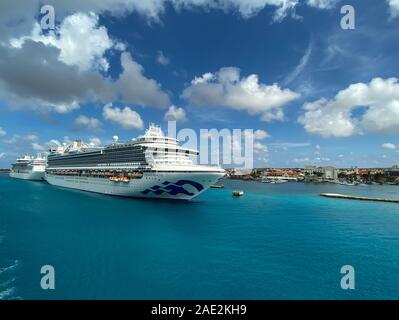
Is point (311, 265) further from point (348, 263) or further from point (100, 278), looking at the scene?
point (100, 278)

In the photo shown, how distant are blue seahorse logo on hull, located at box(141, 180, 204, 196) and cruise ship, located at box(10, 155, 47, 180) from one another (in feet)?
320

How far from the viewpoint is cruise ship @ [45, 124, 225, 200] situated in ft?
134

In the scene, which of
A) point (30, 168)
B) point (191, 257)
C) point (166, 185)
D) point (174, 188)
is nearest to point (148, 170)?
point (166, 185)

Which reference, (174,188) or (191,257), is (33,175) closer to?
(174,188)

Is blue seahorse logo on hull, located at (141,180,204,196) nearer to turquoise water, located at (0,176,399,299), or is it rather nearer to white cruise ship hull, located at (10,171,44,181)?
turquoise water, located at (0,176,399,299)

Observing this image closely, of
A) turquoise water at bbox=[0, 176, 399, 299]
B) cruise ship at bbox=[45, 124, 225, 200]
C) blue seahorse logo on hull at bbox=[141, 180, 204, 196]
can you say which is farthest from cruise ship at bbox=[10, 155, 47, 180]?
turquoise water at bbox=[0, 176, 399, 299]

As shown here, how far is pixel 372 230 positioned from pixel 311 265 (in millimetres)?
16321

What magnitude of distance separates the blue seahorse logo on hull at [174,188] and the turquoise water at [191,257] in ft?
30.0

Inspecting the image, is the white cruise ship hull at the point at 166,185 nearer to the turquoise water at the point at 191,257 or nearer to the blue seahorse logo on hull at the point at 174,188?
the blue seahorse logo on hull at the point at 174,188

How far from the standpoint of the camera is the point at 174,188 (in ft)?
139

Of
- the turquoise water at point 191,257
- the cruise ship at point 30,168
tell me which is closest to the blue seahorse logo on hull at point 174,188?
the turquoise water at point 191,257

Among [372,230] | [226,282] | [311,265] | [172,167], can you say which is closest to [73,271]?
[226,282]

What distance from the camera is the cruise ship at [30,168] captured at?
118 meters

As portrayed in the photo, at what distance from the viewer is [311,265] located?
57.4 feet
